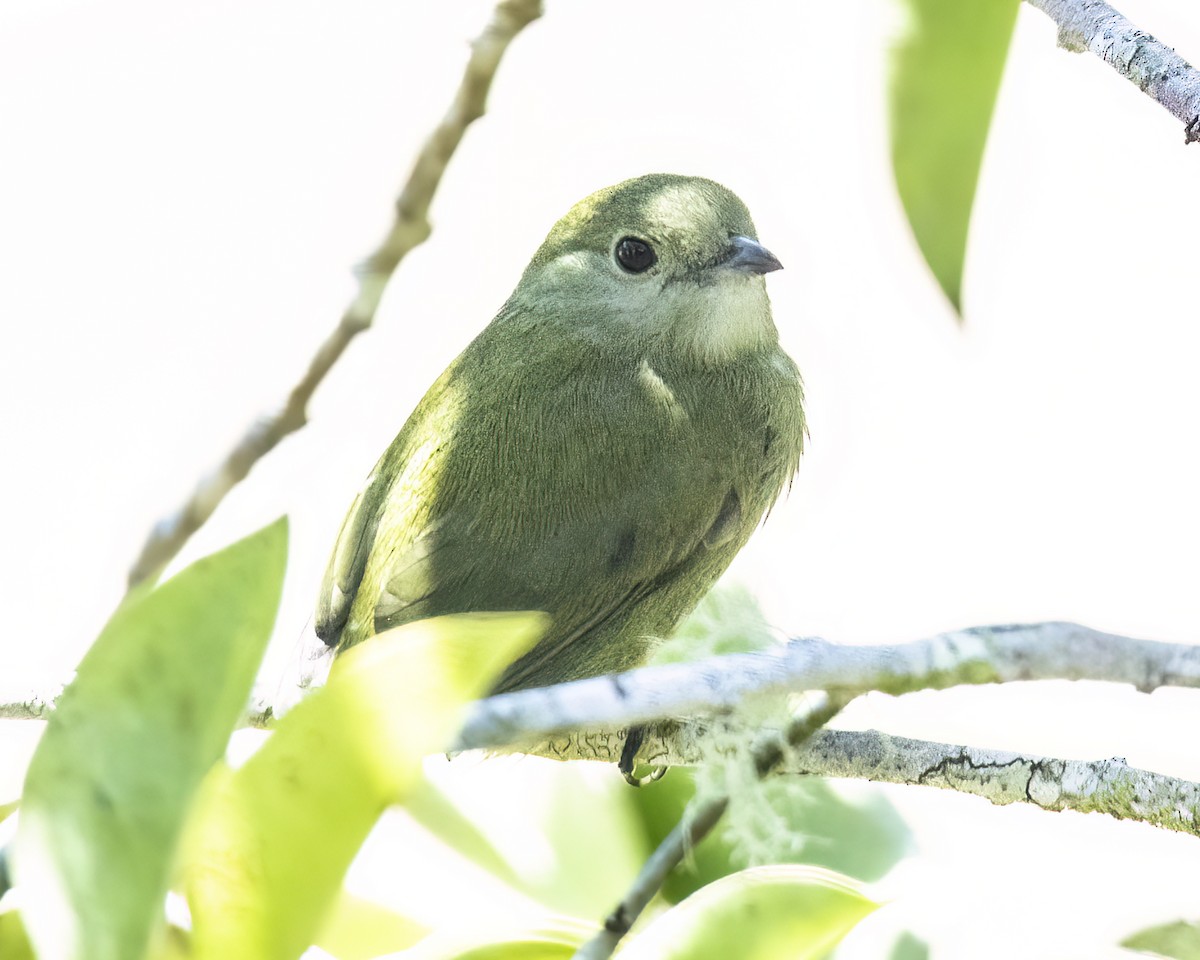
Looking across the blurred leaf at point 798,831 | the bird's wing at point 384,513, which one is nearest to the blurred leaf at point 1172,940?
the blurred leaf at point 798,831

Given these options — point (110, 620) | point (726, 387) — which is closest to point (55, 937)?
point (110, 620)

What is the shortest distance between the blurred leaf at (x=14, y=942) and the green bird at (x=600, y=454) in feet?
2.67

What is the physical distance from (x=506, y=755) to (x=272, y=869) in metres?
0.99

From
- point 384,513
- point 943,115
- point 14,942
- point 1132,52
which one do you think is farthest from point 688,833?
point 384,513

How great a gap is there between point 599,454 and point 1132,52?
30.8 inches

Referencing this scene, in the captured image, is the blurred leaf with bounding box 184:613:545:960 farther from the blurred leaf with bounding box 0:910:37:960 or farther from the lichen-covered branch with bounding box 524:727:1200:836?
the lichen-covered branch with bounding box 524:727:1200:836

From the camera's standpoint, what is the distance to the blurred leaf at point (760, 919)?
0.72m

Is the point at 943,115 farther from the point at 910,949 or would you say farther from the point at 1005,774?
the point at 910,949

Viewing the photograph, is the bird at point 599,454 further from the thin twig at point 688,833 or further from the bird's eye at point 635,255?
the thin twig at point 688,833

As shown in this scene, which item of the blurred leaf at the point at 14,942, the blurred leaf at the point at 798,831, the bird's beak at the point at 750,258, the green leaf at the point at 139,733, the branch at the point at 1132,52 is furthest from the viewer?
the bird's beak at the point at 750,258

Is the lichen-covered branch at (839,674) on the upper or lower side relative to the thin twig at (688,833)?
upper

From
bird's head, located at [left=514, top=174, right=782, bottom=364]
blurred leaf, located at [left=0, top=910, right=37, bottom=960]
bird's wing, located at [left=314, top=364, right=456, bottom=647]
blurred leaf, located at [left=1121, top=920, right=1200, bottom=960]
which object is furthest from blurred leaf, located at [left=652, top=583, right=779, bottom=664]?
bird's head, located at [left=514, top=174, right=782, bottom=364]

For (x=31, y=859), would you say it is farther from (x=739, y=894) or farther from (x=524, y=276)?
(x=524, y=276)

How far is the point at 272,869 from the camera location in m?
0.63
